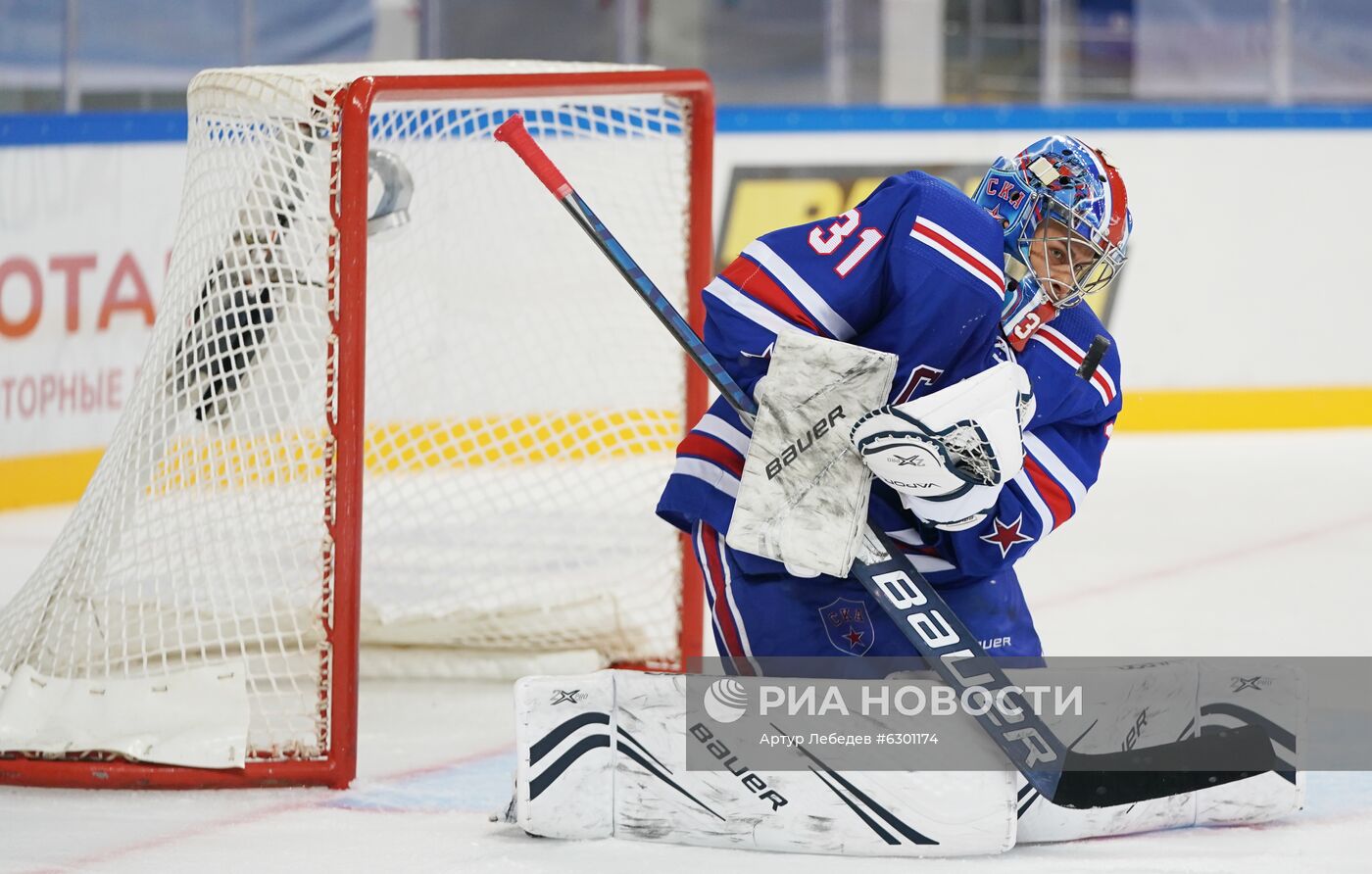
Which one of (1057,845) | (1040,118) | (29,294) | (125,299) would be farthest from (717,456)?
(1040,118)

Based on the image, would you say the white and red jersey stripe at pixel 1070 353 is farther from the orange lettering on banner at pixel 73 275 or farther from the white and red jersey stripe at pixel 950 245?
the orange lettering on banner at pixel 73 275

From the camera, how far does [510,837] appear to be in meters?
2.16

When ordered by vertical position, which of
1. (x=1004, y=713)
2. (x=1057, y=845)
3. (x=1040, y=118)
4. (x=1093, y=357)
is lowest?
(x=1057, y=845)

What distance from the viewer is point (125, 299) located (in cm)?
473

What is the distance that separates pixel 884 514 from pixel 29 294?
2924 millimetres

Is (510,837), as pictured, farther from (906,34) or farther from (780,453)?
(906,34)

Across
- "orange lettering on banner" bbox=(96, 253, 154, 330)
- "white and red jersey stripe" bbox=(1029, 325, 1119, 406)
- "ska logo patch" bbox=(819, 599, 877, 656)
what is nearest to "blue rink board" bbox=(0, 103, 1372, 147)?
"orange lettering on banner" bbox=(96, 253, 154, 330)

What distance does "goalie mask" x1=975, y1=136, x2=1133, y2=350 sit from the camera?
6.96ft

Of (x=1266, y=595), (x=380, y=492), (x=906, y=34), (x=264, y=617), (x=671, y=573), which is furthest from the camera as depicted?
(x=906, y=34)

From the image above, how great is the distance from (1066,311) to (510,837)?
891 mm

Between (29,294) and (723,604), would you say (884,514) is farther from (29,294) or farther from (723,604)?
(29,294)

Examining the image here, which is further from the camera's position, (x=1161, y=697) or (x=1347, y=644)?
(x=1347, y=644)

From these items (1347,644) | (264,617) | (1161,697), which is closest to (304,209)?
(264,617)

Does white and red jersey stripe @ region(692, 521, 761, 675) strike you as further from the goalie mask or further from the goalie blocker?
the goalie mask
